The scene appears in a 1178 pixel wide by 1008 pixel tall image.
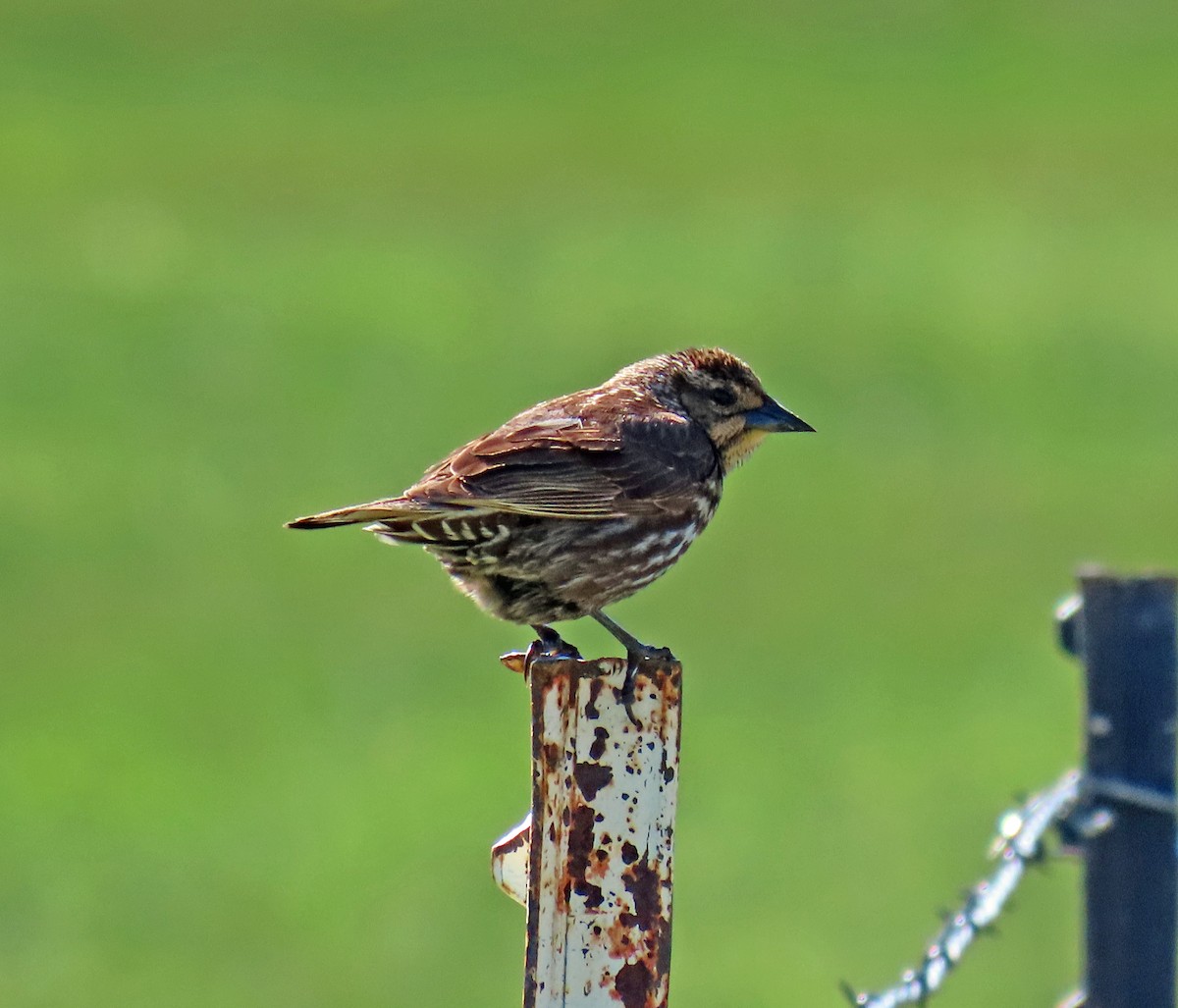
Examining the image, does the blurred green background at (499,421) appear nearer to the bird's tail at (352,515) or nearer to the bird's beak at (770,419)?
the bird's beak at (770,419)

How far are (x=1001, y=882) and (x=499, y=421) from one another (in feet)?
58.4

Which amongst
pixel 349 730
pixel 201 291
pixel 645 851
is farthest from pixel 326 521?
pixel 201 291

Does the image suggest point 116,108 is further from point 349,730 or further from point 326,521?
point 326,521

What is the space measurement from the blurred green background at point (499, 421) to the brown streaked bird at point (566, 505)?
20.4 feet

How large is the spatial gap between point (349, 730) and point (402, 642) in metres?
1.94

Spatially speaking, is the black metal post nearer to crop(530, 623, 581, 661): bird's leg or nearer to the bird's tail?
crop(530, 623, 581, 661): bird's leg

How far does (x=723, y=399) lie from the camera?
6273 mm

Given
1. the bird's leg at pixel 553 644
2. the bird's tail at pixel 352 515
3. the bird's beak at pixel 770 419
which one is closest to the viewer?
the bird's tail at pixel 352 515

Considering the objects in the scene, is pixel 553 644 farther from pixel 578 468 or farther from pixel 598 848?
pixel 598 848

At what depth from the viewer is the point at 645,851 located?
142 inches

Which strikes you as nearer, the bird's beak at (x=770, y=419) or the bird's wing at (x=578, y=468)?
the bird's wing at (x=578, y=468)

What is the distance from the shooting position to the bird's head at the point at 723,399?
20.5 ft

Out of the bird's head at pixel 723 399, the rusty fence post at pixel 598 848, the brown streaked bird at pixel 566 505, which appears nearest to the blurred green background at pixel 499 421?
the bird's head at pixel 723 399

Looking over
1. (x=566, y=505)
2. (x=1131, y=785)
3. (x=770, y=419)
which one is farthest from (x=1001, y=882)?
(x=770, y=419)
